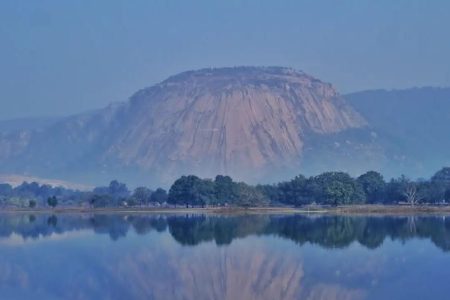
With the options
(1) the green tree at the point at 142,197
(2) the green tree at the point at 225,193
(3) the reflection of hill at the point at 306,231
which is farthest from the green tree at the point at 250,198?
(3) the reflection of hill at the point at 306,231

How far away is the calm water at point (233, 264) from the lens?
3173 centimetres

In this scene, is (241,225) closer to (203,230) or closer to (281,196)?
(203,230)

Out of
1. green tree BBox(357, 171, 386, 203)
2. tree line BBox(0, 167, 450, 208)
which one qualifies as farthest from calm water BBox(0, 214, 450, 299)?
green tree BBox(357, 171, 386, 203)

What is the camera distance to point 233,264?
132ft

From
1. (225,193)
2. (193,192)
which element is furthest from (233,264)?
(225,193)

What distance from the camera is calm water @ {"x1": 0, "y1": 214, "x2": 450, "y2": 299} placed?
3173 cm

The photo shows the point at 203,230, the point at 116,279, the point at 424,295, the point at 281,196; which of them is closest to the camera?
the point at 424,295

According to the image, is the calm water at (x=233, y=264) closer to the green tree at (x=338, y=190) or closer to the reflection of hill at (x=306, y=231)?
the reflection of hill at (x=306, y=231)

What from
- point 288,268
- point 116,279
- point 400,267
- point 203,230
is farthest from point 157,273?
point 203,230

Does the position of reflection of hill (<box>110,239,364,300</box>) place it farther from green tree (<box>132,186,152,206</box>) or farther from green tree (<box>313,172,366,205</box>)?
green tree (<box>132,186,152,206</box>)

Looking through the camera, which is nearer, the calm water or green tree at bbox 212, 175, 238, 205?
the calm water

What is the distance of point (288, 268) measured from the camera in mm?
38000

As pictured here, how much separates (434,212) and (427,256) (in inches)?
2013

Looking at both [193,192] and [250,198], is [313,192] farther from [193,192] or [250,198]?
[193,192]
